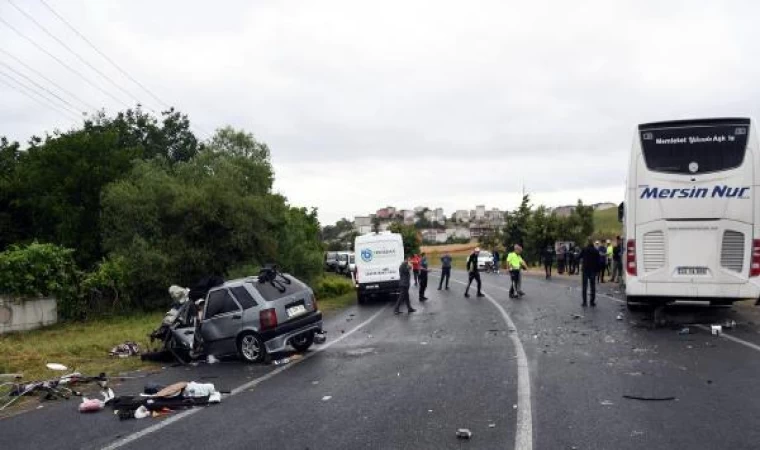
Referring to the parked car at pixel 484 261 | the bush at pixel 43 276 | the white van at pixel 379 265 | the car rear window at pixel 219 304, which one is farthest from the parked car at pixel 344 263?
the car rear window at pixel 219 304

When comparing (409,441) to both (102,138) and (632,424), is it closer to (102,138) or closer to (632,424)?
(632,424)

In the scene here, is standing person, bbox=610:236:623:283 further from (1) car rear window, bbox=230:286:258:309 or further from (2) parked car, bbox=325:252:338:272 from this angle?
(2) parked car, bbox=325:252:338:272

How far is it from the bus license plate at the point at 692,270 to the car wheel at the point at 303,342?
7775mm

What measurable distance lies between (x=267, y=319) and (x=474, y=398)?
215 inches

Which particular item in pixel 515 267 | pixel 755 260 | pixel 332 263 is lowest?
pixel 332 263

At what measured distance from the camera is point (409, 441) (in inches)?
270

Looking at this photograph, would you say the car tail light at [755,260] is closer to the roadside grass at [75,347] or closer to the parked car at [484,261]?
the roadside grass at [75,347]

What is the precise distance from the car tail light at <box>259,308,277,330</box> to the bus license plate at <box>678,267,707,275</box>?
8444mm

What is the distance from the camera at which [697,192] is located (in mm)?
Result: 14500

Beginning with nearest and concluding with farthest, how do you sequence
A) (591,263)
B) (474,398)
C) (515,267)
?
(474,398)
(591,263)
(515,267)

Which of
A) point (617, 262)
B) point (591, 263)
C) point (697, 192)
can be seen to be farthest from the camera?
point (617, 262)

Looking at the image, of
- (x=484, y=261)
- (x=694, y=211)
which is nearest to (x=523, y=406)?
(x=694, y=211)

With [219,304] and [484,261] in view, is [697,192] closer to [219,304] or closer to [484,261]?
[219,304]

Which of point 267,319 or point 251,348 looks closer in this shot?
point 267,319
